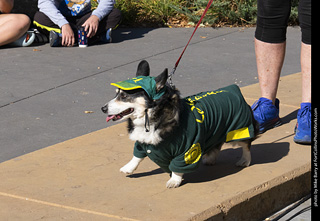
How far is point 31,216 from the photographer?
3645 millimetres

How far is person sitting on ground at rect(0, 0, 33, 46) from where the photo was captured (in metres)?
7.85

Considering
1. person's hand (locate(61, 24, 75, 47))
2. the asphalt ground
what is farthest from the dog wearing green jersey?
person's hand (locate(61, 24, 75, 47))

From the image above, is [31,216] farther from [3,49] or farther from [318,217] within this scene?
[3,49]

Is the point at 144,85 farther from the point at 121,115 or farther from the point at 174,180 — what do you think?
the point at 174,180

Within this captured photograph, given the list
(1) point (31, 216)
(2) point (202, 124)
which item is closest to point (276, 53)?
(2) point (202, 124)

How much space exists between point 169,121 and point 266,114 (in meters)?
1.47

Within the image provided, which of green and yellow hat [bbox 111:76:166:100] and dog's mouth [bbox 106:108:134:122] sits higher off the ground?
green and yellow hat [bbox 111:76:166:100]

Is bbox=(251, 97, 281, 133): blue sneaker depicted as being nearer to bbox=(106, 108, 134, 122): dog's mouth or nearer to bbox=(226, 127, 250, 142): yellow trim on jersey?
bbox=(226, 127, 250, 142): yellow trim on jersey

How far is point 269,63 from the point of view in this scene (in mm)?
5168

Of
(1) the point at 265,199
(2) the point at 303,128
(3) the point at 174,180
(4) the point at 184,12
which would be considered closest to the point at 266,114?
(2) the point at 303,128

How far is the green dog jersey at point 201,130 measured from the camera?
3902mm

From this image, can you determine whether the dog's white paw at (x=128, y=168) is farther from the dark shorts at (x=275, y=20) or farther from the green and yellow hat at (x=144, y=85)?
the dark shorts at (x=275, y=20)

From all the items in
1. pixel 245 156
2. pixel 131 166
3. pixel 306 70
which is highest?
pixel 306 70

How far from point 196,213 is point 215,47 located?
4.86m
